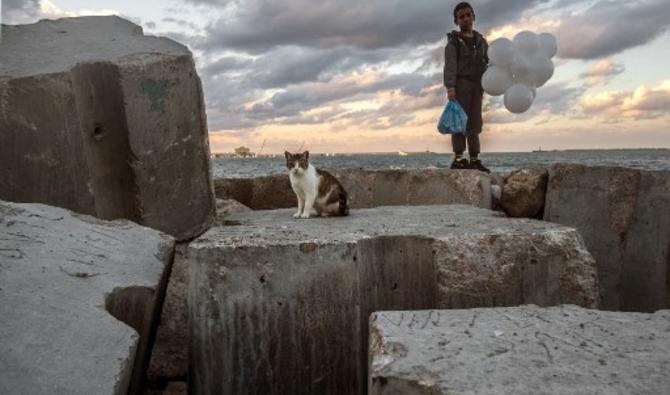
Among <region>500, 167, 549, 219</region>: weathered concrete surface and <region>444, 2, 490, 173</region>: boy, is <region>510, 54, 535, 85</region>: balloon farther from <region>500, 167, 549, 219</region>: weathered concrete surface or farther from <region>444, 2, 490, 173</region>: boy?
<region>500, 167, 549, 219</region>: weathered concrete surface

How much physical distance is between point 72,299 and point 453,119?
18.6ft

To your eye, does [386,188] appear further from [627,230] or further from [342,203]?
[627,230]

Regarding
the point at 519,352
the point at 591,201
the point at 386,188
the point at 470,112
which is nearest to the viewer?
the point at 519,352

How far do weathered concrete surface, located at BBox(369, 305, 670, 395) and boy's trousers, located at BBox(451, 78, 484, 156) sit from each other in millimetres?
5316

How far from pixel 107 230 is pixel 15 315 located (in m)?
1.28

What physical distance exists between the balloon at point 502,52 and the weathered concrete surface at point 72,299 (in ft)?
17.2

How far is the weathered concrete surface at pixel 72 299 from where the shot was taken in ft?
6.59

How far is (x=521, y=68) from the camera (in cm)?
745

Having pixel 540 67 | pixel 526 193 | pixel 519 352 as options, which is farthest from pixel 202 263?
pixel 540 67

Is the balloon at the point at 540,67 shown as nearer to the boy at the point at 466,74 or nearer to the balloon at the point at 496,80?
the balloon at the point at 496,80

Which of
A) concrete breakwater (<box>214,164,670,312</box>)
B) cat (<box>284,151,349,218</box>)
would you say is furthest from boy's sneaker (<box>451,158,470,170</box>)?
cat (<box>284,151,349,218</box>)

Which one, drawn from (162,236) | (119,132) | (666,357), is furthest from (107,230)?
(666,357)

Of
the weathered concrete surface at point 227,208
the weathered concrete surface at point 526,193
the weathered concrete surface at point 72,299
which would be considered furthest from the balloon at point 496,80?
the weathered concrete surface at point 72,299

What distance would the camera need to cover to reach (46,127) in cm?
387
